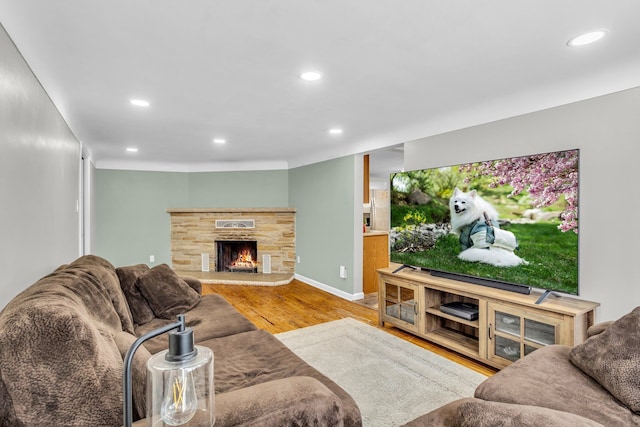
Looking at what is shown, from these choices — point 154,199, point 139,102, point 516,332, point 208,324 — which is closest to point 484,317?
point 516,332

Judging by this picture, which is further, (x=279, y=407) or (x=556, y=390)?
(x=556, y=390)

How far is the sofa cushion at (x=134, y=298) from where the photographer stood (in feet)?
8.39

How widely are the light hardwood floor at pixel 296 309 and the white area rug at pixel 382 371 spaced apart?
16cm

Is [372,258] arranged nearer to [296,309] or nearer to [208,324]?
[296,309]

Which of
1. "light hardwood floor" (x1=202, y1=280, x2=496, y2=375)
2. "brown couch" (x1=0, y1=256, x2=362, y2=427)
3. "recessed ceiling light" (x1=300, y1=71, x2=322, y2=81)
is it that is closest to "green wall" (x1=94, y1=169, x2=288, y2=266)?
"light hardwood floor" (x1=202, y1=280, x2=496, y2=375)

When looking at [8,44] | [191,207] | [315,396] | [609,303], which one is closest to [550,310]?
[609,303]

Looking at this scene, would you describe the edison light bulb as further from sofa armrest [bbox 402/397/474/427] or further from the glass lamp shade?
sofa armrest [bbox 402/397/474/427]

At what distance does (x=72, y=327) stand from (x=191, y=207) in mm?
5920

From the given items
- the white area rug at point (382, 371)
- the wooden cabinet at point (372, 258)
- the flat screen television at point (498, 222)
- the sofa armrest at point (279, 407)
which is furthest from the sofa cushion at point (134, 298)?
the wooden cabinet at point (372, 258)

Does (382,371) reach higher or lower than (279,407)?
lower

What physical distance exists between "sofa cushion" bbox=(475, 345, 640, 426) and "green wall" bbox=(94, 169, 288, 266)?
511 cm

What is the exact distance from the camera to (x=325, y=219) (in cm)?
534

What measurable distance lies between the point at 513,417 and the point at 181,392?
36.2 inches

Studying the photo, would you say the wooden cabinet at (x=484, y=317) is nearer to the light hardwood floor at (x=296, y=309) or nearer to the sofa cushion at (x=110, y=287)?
the light hardwood floor at (x=296, y=309)
